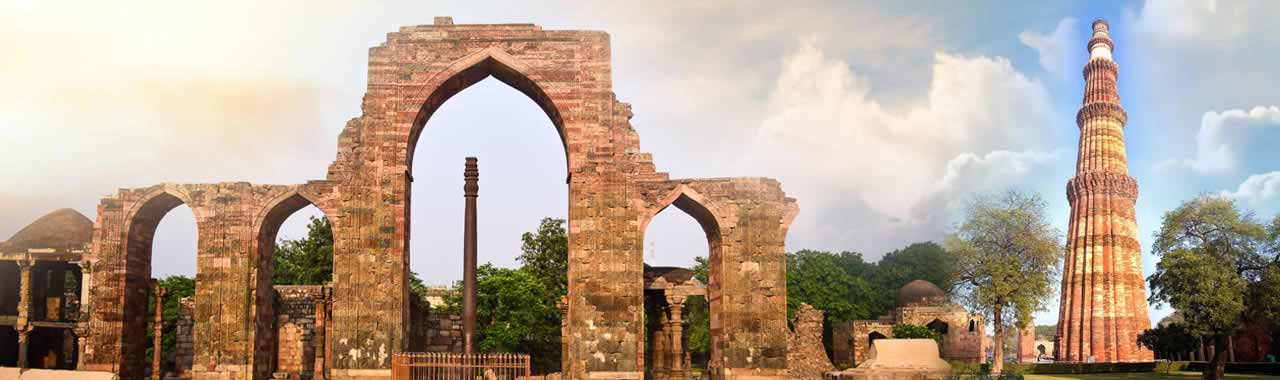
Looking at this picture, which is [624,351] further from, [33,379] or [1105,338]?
[1105,338]

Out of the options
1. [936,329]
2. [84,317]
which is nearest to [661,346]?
[84,317]

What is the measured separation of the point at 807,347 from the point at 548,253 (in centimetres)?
1185

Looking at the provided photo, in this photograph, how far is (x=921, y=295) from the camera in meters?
45.5

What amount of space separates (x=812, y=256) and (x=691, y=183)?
1262 inches

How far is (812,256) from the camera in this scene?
53.7m

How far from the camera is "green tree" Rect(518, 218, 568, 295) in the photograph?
4222 centimetres

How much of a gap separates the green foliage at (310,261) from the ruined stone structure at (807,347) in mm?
19185

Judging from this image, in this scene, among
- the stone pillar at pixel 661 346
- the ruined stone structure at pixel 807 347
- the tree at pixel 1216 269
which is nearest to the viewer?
the stone pillar at pixel 661 346

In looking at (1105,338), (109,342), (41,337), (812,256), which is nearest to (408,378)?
(109,342)

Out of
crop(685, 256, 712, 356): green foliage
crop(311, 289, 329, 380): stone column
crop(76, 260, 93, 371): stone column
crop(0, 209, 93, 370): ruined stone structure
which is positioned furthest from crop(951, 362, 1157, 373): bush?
crop(0, 209, 93, 370): ruined stone structure

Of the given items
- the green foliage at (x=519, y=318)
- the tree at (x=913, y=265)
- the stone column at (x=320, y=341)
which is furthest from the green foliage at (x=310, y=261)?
the tree at (x=913, y=265)

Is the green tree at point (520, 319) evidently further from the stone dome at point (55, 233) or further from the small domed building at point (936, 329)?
the stone dome at point (55, 233)

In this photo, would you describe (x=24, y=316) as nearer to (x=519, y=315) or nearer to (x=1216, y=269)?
(x=519, y=315)

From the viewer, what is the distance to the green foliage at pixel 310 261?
142 feet
